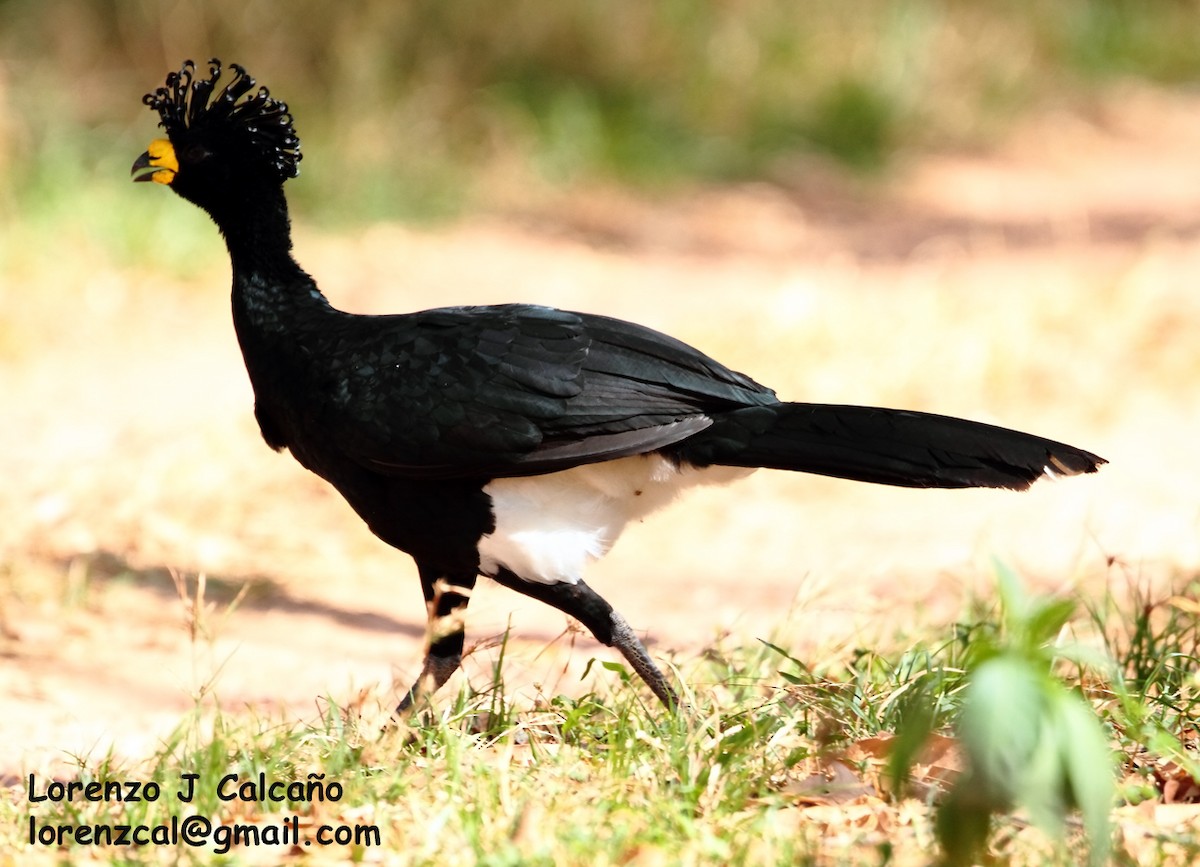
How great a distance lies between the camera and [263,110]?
3.83m

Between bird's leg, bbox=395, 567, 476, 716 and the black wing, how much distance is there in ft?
1.01

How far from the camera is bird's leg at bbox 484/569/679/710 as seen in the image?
11.2ft

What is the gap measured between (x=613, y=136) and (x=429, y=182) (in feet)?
5.42

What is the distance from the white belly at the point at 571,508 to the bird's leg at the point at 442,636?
5.4 inches

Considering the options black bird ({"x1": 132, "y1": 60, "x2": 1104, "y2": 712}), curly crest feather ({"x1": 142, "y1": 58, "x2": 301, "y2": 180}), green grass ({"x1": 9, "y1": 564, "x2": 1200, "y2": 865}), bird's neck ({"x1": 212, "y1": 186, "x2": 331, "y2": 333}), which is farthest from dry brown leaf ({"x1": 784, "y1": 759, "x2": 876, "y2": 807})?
curly crest feather ({"x1": 142, "y1": 58, "x2": 301, "y2": 180})

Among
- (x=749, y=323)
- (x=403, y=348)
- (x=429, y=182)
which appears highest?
(x=429, y=182)

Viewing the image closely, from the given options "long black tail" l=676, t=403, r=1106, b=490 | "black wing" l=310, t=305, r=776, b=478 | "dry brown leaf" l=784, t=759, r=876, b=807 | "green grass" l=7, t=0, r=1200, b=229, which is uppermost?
"green grass" l=7, t=0, r=1200, b=229

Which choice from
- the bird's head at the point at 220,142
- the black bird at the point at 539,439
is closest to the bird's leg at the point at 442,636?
the black bird at the point at 539,439

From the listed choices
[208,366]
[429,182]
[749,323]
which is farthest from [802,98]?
[208,366]

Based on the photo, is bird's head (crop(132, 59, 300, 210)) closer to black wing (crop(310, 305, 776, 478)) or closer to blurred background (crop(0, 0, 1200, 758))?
black wing (crop(310, 305, 776, 478))

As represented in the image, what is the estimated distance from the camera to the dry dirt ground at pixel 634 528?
14.6 feet

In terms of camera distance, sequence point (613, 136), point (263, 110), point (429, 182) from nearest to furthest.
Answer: point (263, 110), point (429, 182), point (613, 136)

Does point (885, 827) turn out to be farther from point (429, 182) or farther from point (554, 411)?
point (429, 182)

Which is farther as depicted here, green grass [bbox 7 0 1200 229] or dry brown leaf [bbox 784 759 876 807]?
green grass [bbox 7 0 1200 229]
